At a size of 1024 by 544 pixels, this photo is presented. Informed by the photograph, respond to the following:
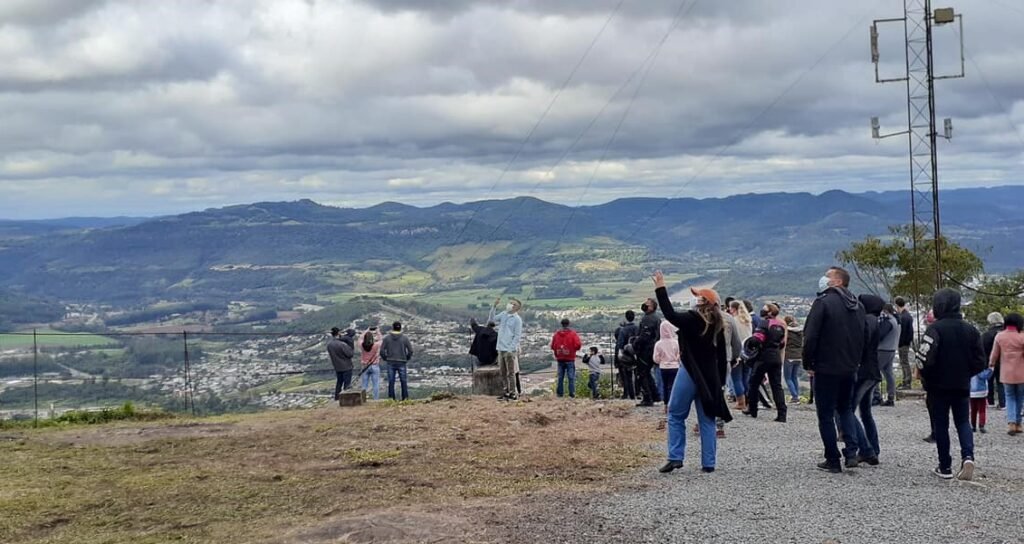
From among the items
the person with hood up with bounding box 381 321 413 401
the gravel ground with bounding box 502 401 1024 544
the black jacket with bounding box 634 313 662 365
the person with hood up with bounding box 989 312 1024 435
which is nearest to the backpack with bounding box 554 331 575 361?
the person with hood up with bounding box 381 321 413 401

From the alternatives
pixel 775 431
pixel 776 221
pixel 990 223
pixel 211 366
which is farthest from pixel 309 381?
pixel 990 223

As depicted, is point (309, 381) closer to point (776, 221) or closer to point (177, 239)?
point (177, 239)

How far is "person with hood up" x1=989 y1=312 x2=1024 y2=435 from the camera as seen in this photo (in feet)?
41.1

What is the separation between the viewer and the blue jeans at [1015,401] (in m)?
12.8

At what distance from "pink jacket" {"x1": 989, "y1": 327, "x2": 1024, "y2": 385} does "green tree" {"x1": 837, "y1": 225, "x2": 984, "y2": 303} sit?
27.6 m

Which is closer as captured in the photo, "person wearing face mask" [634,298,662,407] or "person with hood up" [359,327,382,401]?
"person wearing face mask" [634,298,662,407]

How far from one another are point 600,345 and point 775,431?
10.1 metres

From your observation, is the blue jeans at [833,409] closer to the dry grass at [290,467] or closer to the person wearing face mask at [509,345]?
the dry grass at [290,467]

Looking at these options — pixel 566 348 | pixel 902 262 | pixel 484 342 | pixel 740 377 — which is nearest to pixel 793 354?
pixel 740 377

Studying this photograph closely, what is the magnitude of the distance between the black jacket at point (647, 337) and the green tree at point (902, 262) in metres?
26.9

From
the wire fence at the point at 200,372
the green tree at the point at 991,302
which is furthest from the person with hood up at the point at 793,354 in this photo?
the green tree at the point at 991,302

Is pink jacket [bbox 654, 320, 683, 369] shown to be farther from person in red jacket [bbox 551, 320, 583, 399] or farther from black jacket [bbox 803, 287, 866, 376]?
→ person in red jacket [bbox 551, 320, 583, 399]

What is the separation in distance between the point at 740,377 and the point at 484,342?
549 centimetres

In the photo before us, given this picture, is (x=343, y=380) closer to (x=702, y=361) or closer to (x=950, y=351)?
(x=702, y=361)
